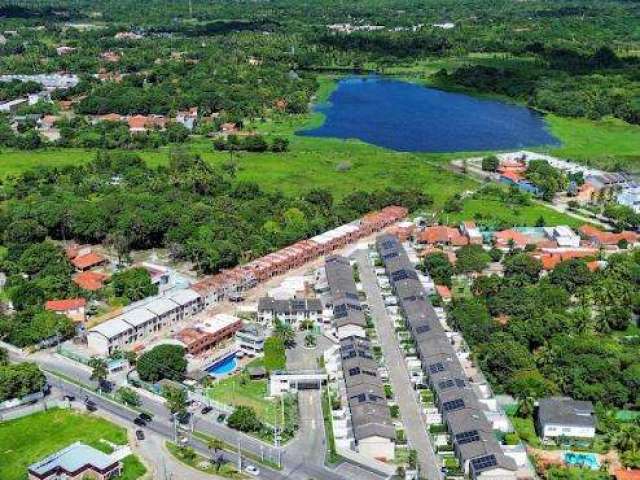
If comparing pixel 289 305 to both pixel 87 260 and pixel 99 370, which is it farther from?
pixel 87 260

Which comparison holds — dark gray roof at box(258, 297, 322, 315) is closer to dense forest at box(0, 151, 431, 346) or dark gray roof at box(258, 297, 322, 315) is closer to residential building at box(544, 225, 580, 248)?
dense forest at box(0, 151, 431, 346)

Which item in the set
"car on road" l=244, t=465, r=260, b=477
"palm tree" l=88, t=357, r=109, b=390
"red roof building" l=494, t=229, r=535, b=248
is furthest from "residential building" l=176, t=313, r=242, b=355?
"red roof building" l=494, t=229, r=535, b=248

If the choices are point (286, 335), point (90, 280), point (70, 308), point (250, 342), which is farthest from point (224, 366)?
point (90, 280)

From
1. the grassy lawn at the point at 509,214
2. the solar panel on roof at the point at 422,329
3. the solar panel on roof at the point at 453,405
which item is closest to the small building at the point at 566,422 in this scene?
the solar panel on roof at the point at 453,405

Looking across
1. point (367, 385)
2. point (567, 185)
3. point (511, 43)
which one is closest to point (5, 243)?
point (367, 385)

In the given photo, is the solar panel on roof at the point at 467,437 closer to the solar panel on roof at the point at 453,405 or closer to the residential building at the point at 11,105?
the solar panel on roof at the point at 453,405

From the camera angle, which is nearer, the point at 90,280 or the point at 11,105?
the point at 90,280
